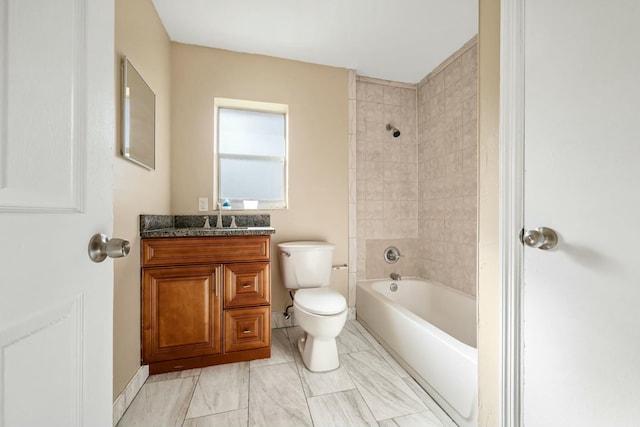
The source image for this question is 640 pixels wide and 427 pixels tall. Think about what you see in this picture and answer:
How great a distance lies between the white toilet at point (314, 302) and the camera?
1.57 metres

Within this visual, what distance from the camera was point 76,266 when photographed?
1.53 ft

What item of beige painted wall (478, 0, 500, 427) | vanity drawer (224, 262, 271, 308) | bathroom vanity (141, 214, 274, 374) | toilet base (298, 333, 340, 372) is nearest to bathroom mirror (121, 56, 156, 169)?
bathroom vanity (141, 214, 274, 374)

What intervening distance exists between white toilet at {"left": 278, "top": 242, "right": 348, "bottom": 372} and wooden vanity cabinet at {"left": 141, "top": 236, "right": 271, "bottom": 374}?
0.27m

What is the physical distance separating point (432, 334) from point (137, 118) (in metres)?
2.05

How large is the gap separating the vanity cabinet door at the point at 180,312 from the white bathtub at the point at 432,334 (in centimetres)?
118

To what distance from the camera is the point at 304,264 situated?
1990mm

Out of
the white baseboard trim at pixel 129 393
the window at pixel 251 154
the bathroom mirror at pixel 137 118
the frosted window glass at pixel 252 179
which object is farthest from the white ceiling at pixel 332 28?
the white baseboard trim at pixel 129 393

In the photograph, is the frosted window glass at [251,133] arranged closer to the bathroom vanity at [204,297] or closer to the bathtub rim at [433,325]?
the bathroom vanity at [204,297]

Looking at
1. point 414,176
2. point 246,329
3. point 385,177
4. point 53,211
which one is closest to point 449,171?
point 414,176

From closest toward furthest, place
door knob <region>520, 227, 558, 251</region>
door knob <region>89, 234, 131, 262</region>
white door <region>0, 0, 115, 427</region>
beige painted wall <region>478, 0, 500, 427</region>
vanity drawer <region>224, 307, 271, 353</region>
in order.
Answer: white door <region>0, 0, 115, 427</region> < door knob <region>89, 234, 131, 262</region> < door knob <region>520, 227, 558, 251</region> < beige painted wall <region>478, 0, 500, 427</region> < vanity drawer <region>224, 307, 271, 353</region>

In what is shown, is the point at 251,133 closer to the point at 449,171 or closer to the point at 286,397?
the point at 449,171

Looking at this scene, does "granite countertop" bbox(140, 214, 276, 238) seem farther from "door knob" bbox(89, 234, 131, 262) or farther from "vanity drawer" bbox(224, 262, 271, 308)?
"door knob" bbox(89, 234, 131, 262)

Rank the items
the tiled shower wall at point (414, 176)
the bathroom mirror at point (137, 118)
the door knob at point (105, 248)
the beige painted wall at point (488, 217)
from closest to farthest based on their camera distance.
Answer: the door knob at point (105, 248) < the beige painted wall at point (488, 217) < the bathroom mirror at point (137, 118) < the tiled shower wall at point (414, 176)

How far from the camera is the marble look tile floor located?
4.01ft
